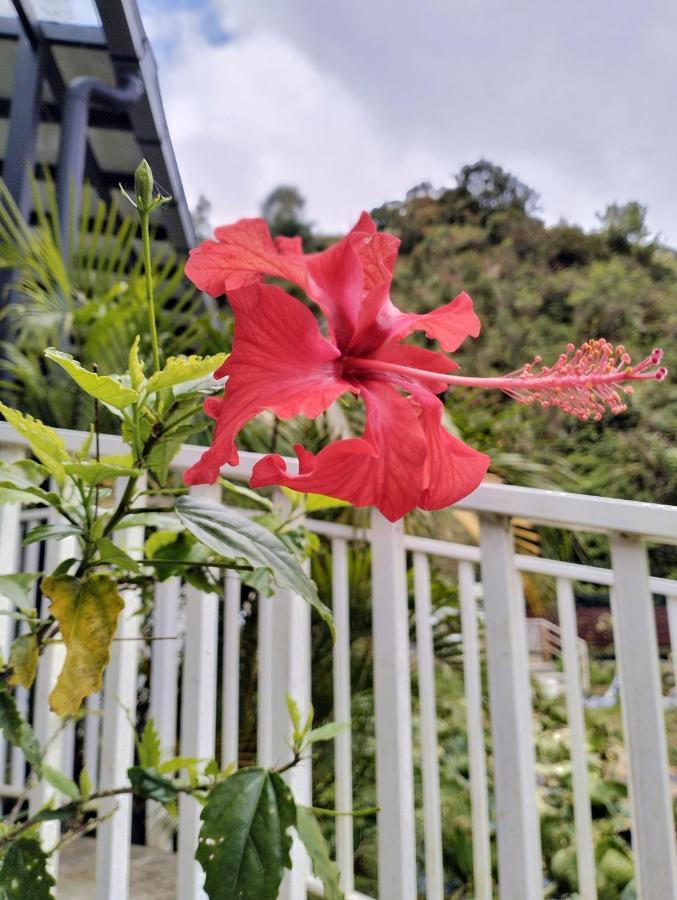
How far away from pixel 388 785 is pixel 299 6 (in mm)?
2050

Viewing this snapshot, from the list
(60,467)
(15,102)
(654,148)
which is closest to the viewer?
(60,467)

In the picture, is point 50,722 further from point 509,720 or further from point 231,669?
point 509,720

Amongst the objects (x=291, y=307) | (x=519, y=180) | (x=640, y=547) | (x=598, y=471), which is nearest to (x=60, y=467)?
(x=291, y=307)

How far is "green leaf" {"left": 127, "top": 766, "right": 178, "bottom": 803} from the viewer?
0.56m

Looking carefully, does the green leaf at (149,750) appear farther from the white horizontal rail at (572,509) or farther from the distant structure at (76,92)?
the distant structure at (76,92)

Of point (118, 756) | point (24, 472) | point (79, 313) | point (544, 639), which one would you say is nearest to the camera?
point (24, 472)

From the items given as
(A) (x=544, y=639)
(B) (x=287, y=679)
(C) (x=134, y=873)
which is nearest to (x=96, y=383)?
(B) (x=287, y=679)

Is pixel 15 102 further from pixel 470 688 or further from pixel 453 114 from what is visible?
pixel 453 114

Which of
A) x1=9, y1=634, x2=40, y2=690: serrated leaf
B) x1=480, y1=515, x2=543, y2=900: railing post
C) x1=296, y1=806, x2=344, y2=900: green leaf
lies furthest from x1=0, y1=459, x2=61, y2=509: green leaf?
x1=480, y1=515, x2=543, y2=900: railing post

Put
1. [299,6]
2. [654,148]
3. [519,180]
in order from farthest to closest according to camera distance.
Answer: [519,180] < [654,148] < [299,6]

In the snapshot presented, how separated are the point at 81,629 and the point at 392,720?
16.2 inches

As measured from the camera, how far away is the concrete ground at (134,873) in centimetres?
110

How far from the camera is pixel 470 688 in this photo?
745 mm

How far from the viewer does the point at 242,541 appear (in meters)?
0.44
